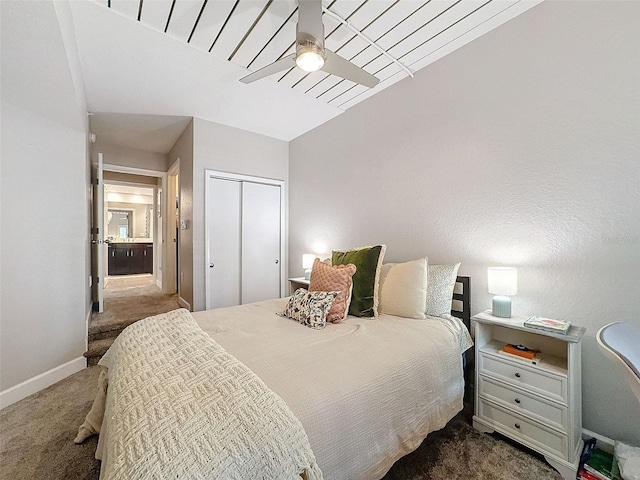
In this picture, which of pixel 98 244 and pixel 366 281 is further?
pixel 98 244

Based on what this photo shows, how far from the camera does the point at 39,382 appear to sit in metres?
2.16

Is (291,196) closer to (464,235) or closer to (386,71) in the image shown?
(386,71)

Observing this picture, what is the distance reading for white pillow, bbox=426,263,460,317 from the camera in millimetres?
2002

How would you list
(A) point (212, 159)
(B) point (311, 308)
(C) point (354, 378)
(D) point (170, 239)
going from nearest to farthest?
(C) point (354, 378) < (B) point (311, 308) < (A) point (212, 159) < (D) point (170, 239)

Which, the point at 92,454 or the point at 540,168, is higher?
the point at 540,168

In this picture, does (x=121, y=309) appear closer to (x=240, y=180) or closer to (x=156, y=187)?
(x=240, y=180)

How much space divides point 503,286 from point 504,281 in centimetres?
3

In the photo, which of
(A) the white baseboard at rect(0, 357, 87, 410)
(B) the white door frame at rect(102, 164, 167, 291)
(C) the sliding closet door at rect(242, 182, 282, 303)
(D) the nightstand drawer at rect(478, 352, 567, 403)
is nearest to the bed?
(D) the nightstand drawer at rect(478, 352, 567, 403)

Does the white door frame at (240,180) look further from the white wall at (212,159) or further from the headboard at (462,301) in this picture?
the headboard at (462,301)

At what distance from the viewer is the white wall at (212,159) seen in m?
3.35

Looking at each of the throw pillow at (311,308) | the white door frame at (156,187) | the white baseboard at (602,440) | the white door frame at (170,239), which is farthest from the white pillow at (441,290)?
the white door frame at (156,187)

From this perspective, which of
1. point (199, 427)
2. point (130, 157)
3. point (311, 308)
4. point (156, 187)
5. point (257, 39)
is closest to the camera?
point (199, 427)

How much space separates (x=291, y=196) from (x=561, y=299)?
10.9 feet

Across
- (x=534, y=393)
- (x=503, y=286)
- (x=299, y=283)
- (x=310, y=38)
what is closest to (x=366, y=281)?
(x=503, y=286)
